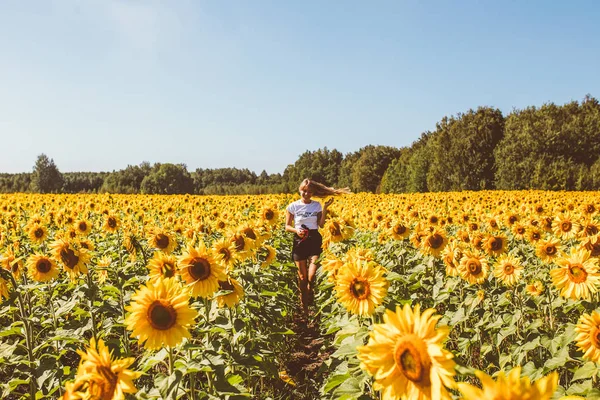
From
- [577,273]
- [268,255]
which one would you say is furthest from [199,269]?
[268,255]

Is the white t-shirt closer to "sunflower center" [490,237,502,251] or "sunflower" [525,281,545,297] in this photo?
"sunflower center" [490,237,502,251]

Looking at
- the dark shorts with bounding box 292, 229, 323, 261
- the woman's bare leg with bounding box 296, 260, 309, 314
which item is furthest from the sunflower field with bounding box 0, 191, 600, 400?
the dark shorts with bounding box 292, 229, 323, 261

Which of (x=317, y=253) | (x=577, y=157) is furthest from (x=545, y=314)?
(x=577, y=157)

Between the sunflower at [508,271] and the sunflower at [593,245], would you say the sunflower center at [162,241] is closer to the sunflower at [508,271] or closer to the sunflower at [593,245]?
the sunflower at [508,271]

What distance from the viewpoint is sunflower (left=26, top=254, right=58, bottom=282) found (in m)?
4.82

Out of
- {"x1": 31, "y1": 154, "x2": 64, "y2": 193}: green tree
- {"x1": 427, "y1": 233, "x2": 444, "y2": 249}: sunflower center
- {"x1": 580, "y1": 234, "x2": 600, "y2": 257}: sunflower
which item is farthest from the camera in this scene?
{"x1": 31, "y1": 154, "x2": 64, "y2": 193}: green tree

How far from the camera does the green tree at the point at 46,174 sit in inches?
3145

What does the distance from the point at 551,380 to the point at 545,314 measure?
5143mm

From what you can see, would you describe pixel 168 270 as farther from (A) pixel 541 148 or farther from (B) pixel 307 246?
(A) pixel 541 148

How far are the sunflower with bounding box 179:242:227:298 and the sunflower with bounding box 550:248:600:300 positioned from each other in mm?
2960

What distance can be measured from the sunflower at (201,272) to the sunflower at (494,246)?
442 centimetres

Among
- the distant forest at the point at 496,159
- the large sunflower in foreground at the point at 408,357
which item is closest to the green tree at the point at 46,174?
the distant forest at the point at 496,159

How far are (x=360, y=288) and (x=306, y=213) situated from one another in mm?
5652

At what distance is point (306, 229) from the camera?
7.98 metres
